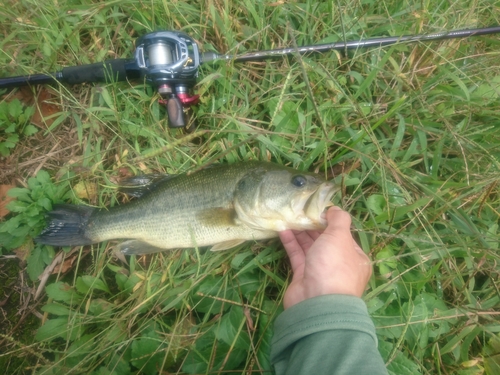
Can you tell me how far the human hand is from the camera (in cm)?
219

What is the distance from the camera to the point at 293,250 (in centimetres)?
264

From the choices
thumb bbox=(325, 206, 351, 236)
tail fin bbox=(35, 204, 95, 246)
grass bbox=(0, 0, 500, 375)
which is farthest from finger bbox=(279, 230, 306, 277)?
tail fin bbox=(35, 204, 95, 246)

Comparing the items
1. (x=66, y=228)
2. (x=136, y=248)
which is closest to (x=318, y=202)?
(x=136, y=248)

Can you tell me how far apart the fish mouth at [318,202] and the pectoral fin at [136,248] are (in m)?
1.32

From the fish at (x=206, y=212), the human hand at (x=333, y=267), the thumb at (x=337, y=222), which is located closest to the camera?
the human hand at (x=333, y=267)

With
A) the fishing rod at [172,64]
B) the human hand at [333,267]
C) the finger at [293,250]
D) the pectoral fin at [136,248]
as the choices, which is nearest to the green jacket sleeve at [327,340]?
the human hand at [333,267]

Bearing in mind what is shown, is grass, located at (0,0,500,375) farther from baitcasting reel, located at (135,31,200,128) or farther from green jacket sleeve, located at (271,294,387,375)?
green jacket sleeve, located at (271,294,387,375)

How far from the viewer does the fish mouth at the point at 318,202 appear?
2.38 meters

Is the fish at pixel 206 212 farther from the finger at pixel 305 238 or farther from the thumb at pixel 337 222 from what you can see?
the finger at pixel 305 238

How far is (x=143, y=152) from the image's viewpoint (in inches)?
121

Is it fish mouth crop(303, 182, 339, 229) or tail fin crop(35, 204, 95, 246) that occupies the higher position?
fish mouth crop(303, 182, 339, 229)

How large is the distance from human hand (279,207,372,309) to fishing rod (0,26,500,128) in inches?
58.6

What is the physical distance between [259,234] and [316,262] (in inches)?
22.9

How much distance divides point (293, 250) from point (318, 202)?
50cm
